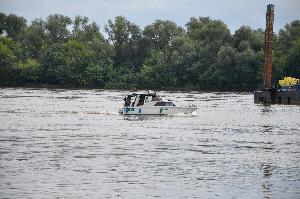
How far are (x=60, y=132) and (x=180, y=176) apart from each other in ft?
73.4

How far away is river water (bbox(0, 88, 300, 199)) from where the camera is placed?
27016mm

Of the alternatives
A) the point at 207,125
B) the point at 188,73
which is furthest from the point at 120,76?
the point at 207,125

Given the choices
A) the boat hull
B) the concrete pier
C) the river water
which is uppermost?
the concrete pier

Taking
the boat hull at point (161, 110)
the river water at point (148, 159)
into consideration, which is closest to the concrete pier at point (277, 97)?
the boat hull at point (161, 110)

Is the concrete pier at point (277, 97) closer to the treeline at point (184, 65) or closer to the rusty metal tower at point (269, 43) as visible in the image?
the rusty metal tower at point (269, 43)

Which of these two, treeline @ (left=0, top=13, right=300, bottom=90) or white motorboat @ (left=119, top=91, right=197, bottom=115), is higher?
treeline @ (left=0, top=13, right=300, bottom=90)

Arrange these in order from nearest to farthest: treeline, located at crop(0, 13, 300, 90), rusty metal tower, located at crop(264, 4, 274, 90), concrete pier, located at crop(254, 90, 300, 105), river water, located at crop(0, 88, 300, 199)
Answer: river water, located at crop(0, 88, 300, 199), concrete pier, located at crop(254, 90, 300, 105), rusty metal tower, located at crop(264, 4, 274, 90), treeline, located at crop(0, 13, 300, 90)

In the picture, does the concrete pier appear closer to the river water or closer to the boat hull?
the boat hull

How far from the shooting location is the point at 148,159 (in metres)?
35.5

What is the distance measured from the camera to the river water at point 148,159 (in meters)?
27.0

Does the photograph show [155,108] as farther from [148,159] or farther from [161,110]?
[148,159]

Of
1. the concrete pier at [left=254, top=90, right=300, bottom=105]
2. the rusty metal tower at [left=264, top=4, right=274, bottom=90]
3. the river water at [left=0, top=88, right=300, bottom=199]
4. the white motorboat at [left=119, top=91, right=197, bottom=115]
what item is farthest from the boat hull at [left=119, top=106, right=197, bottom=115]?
the rusty metal tower at [left=264, top=4, right=274, bottom=90]

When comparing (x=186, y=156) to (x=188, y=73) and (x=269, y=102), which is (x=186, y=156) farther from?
(x=188, y=73)

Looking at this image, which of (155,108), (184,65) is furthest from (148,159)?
(184,65)
